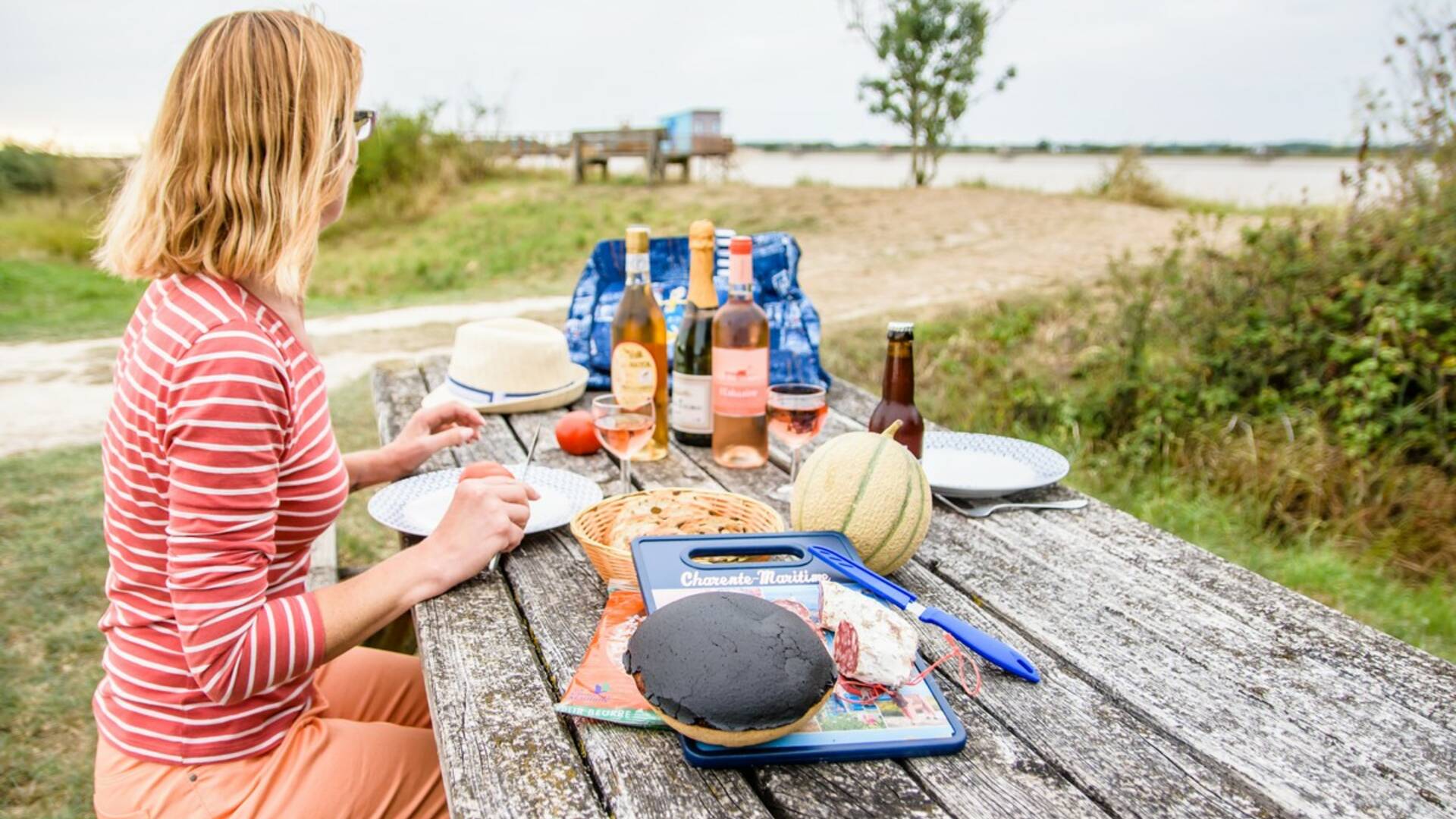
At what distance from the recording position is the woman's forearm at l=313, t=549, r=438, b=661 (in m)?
1.44

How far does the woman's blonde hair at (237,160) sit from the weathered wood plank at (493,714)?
58 cm

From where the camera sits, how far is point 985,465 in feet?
7.07

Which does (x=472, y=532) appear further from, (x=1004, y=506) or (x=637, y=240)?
(x=1004, y=506)

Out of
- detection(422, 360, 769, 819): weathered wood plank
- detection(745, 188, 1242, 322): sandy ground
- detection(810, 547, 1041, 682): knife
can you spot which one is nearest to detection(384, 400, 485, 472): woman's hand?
detection(422, 360, 769, 819): weathered wood plank

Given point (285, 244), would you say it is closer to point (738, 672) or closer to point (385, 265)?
point (738, 672)

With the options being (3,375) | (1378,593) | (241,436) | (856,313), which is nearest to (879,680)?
(241,436)

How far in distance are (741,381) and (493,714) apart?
1.02 m

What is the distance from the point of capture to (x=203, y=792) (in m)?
1.43

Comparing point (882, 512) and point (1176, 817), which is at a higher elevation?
point (882, 512)

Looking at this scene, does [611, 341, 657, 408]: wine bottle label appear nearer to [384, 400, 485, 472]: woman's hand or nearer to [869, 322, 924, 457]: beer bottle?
[384, 400, 485, 472]: woman's hand

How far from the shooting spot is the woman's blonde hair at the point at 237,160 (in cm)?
149

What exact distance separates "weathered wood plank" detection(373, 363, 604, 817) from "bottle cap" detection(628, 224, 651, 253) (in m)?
0.88

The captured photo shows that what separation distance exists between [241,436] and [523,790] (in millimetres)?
644

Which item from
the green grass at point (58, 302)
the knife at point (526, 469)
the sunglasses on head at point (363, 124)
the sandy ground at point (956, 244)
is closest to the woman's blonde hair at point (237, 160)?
the sunglasses on head at point (363, 124)
